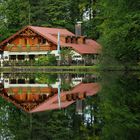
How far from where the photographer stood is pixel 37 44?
62844 millimetres

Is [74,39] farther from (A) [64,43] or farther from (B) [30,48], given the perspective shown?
(B) [30,48]

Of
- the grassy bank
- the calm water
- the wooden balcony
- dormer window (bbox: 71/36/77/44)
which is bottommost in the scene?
the calm water

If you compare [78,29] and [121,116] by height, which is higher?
[78,29]

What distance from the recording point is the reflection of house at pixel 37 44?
2403 inches

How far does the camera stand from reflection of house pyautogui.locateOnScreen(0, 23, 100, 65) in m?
61.0

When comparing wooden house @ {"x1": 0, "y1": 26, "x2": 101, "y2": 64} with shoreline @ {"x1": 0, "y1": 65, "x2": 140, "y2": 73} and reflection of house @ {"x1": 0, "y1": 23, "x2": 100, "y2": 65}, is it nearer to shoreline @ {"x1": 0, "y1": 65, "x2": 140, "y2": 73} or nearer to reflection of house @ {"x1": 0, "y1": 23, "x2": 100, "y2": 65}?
reflection of house @ {"x1": 0, "y1": 23, "x2": 100, "y2": 65}

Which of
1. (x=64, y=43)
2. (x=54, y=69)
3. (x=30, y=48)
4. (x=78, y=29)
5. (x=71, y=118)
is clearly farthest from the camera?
(x=78, y=29)

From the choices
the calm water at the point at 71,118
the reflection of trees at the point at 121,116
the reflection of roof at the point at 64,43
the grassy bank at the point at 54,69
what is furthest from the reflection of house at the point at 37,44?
Result: the reflection of trees at the point at 121,116

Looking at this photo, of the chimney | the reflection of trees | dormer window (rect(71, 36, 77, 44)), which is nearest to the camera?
the reflection of trees

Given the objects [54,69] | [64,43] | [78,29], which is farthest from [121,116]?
[78,29]

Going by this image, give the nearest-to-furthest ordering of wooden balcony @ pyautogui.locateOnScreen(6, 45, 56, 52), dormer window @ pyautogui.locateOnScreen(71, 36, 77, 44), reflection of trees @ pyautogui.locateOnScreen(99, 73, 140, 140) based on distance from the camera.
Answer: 1. reflection of trees @ pyautogui.locateOnScreen(99, 73, 140, 140)
2. wooden balcony @ pyautogui.locateOnScreen(6, 45, 56, 52)
3. dormer window @ pyautogui.locateOnScreen(71, 36, 77, 44)

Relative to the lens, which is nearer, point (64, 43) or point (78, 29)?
point (64, 43)

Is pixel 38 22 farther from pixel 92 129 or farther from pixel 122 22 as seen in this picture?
pixel 92 129

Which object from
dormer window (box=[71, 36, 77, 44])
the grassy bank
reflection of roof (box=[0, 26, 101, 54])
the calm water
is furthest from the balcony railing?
the calm water
